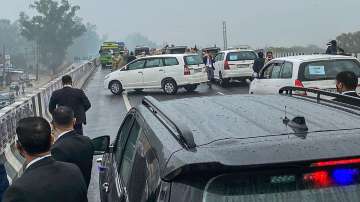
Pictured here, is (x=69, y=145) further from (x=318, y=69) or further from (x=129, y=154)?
(x=318, y=69)

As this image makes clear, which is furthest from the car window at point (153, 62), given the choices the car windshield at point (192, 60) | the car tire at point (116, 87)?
the car tire at point (116, 87)

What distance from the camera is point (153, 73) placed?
2475cm

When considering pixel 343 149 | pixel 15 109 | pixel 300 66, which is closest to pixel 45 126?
pixel 343 149

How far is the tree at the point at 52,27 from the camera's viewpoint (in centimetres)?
14588

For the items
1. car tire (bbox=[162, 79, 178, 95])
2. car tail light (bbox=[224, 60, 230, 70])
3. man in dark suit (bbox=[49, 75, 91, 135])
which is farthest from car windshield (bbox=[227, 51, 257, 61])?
man in dark suit (bbox=[49, 75, 91, 135])

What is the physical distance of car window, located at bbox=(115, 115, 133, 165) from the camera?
4762 millimetres

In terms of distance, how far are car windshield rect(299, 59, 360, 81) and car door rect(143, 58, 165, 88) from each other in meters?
12.0

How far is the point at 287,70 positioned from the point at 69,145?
9173 mm

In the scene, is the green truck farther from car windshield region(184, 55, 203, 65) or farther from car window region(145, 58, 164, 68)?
car windshield region(184, 55, 203, 65)

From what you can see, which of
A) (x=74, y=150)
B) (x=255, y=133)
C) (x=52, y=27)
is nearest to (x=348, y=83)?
(x=74, y=150)

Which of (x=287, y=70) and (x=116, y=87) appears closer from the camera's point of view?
(x=287, y=70)

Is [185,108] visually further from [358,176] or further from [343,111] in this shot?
[358,176]

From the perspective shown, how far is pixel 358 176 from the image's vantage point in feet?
8.29

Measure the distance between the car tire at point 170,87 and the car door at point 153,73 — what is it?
13.1 inches
